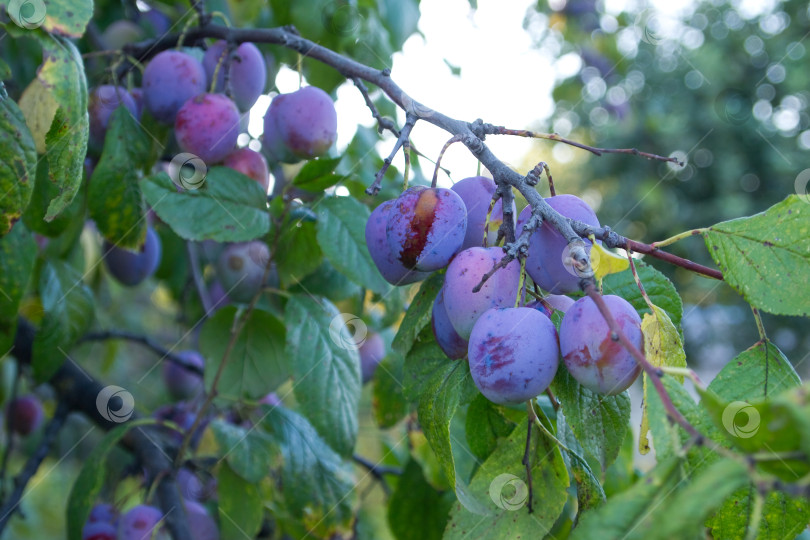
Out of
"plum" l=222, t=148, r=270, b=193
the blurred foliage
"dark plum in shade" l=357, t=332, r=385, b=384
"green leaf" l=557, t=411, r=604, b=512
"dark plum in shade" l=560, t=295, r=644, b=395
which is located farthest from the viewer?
the blurred foliage

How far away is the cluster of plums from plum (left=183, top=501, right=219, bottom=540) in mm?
717

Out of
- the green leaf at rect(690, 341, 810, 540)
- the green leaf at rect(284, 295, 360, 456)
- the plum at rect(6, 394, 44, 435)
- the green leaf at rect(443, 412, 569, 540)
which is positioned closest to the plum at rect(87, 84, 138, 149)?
the green leaf at rect(284, 295, 360, 456)

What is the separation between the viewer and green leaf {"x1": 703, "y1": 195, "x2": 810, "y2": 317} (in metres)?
0.57

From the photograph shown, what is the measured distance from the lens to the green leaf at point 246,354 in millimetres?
1065

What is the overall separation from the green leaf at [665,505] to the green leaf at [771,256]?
8.4 inches

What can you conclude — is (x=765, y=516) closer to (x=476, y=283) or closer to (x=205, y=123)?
(x=476, y=283)

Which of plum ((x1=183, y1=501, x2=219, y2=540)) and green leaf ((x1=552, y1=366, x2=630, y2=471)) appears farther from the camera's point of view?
plum ((x1=183, y1=501, x2=219, y2=540))

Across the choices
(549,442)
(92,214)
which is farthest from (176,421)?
(549,442)

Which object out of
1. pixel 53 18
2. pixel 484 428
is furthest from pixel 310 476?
pixel 53 18

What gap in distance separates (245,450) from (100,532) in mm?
324

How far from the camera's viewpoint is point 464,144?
25.6 inches

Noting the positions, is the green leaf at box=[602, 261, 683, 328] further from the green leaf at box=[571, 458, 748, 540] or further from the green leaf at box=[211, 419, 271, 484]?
the green leaf at box=[211, 419, 271, 484]

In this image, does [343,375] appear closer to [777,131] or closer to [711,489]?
[711,489]

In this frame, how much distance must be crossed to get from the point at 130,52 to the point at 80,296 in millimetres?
408
